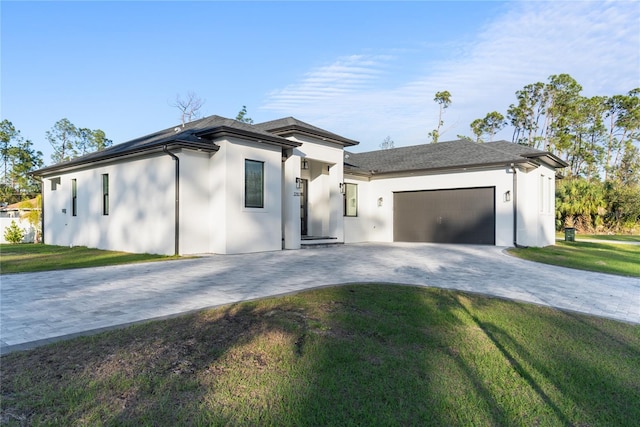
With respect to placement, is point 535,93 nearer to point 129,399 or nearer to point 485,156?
point 485,156

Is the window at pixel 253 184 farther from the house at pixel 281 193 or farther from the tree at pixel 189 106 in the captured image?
the tree at pixel 189 106

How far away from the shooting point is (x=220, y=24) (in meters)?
13.5

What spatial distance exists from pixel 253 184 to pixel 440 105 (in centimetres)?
3033

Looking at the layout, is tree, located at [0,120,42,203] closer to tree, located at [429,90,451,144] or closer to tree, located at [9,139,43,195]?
tree, located at [9,139,43,195]

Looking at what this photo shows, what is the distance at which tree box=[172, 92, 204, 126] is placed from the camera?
95.2 feet

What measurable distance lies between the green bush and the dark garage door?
19.3 metres

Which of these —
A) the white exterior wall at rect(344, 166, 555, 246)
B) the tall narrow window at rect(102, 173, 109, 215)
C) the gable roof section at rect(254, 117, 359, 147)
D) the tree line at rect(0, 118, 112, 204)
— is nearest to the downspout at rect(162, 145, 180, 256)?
the gable roof section at rect(254, 117, 359, 147)

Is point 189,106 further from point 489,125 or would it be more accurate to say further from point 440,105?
point 489,125

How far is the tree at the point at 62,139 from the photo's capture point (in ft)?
139

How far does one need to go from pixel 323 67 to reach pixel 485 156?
7920 millimetres

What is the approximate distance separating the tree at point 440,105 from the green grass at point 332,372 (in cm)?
3452

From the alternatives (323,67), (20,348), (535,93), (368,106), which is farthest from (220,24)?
(535,93)

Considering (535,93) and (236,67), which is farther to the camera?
(535,93)

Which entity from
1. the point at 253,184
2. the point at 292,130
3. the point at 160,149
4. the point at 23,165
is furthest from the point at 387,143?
the point at 160,149
